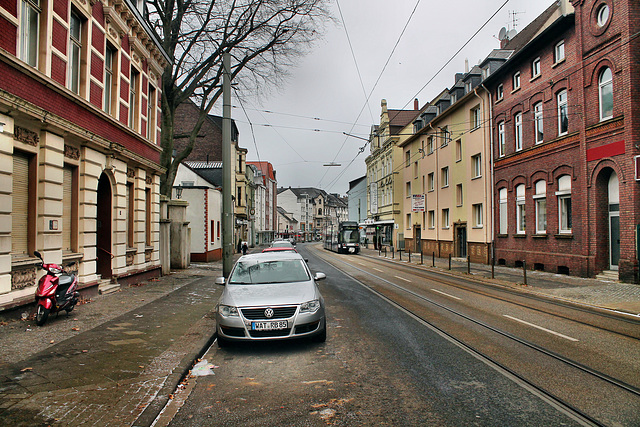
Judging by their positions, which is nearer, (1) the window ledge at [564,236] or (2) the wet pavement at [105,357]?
(2) the wet pavement at [105,357]

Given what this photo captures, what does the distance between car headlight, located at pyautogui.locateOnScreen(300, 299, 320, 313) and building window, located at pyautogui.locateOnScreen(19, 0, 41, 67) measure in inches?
284

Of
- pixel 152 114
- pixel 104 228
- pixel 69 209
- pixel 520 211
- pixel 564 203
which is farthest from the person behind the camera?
pixel 520 211

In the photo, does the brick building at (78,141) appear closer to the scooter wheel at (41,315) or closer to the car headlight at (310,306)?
the scooter wheel at (41,315)

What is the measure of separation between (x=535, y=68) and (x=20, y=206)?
21507 mm

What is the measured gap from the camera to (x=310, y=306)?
6738mm

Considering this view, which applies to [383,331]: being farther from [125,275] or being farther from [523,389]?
[125,275]

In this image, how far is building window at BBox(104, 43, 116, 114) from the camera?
12.9m

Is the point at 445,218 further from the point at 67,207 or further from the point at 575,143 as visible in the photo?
the point at 67,207

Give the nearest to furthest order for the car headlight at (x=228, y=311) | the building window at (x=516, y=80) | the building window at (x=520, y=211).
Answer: the car headlight at (x=228, y=311) < the building window at (x=520, y=211) < the building window at (x=516, y=80)

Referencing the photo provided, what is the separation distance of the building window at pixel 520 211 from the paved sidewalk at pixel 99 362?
1789 centimetres

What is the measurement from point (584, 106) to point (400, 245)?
27.0 metres

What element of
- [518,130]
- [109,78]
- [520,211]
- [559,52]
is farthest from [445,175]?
[109,78]

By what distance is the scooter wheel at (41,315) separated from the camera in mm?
7824

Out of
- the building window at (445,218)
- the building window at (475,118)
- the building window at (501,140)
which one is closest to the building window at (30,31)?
the building window at (501,140)
